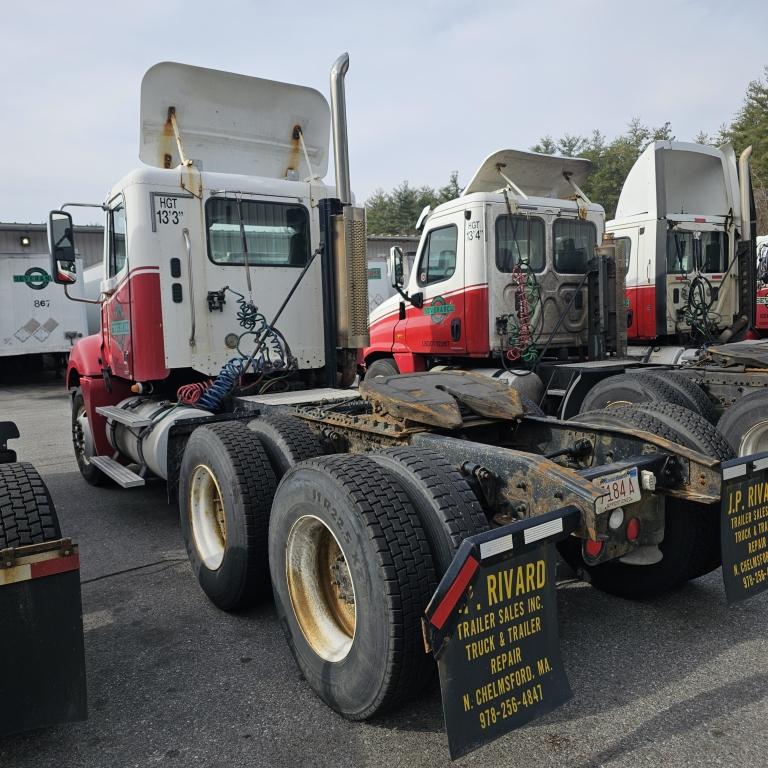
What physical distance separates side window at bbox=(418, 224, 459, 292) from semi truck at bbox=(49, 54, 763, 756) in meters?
0.02

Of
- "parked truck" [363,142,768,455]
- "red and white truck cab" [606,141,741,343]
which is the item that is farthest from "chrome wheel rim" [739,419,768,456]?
"red and white truck cab" [606,141,741,343]

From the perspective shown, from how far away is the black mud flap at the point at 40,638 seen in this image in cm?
240

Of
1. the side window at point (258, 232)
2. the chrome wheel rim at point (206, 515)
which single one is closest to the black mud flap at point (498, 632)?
the chrome wheel rim at point (206, 515)

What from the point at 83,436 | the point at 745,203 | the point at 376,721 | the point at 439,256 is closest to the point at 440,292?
the point at 439,256

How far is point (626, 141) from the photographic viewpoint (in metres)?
48.5

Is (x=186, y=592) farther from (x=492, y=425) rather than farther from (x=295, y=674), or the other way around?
(x=492, y=425)

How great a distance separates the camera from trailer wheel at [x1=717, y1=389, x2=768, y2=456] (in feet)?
16.4

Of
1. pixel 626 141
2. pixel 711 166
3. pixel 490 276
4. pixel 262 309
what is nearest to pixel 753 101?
pixel 626 141

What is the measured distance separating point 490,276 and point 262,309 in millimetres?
2735

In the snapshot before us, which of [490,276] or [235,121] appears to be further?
[490,276]

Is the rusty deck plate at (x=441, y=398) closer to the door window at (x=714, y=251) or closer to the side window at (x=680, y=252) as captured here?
the side window at (x=680, y=252)

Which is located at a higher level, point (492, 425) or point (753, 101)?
point (753, 101)

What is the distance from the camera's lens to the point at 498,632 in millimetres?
2314

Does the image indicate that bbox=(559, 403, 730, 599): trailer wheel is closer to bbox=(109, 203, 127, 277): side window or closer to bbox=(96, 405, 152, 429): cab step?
bbox=(96, 405, 152, 429): cab step
